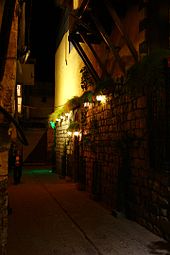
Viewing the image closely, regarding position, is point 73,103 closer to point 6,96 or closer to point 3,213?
point 6,96

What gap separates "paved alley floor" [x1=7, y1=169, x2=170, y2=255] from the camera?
5.64 metres

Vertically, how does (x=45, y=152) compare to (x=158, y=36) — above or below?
below

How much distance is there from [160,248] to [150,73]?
3546 millimetres

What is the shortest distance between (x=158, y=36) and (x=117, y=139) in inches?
121

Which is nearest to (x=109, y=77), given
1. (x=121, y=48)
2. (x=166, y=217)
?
(x=121, y=48)

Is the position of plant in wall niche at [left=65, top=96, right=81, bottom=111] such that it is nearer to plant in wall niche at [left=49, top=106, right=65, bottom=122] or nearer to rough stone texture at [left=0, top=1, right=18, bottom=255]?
plant in wall niche at [left=49, top=106, right=65, bottom=122]

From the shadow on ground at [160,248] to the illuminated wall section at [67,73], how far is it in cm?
948

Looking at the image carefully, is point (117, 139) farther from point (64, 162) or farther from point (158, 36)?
point (64, 162)

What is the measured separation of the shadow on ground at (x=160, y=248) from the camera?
5.46 m

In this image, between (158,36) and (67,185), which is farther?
(67,185)

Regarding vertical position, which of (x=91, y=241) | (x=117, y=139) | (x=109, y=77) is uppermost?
(x=109, y=77)

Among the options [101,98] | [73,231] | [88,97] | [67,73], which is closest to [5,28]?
[73,231]

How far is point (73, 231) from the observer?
6.83 m

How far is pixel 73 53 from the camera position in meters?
16.3
